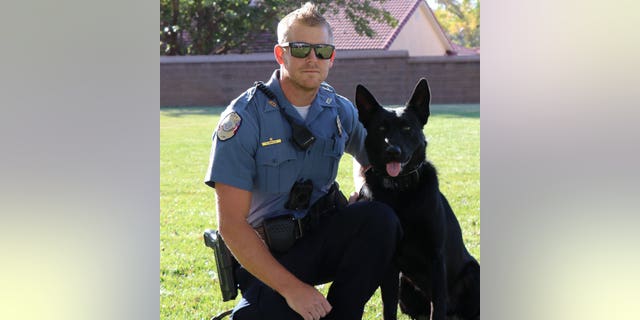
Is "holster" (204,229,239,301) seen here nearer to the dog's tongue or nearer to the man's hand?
the man's hand

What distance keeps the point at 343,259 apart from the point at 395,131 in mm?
573

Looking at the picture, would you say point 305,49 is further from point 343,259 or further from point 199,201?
point 199,201

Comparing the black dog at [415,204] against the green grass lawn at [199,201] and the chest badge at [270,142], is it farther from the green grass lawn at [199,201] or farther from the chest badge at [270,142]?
the chest badge at [270,142]

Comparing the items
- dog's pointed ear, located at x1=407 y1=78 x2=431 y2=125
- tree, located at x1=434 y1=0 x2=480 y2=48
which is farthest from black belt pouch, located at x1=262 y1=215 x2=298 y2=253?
tree, located at x1=434 y1=0 x2=480 y2=48

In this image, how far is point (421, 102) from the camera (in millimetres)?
3244

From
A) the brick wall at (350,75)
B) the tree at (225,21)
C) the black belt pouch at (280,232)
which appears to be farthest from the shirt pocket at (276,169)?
the tree at (225,21)

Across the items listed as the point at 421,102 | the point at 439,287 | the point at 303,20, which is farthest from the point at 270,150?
the point at 439,287

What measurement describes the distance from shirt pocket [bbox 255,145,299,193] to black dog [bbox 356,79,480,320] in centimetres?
43
